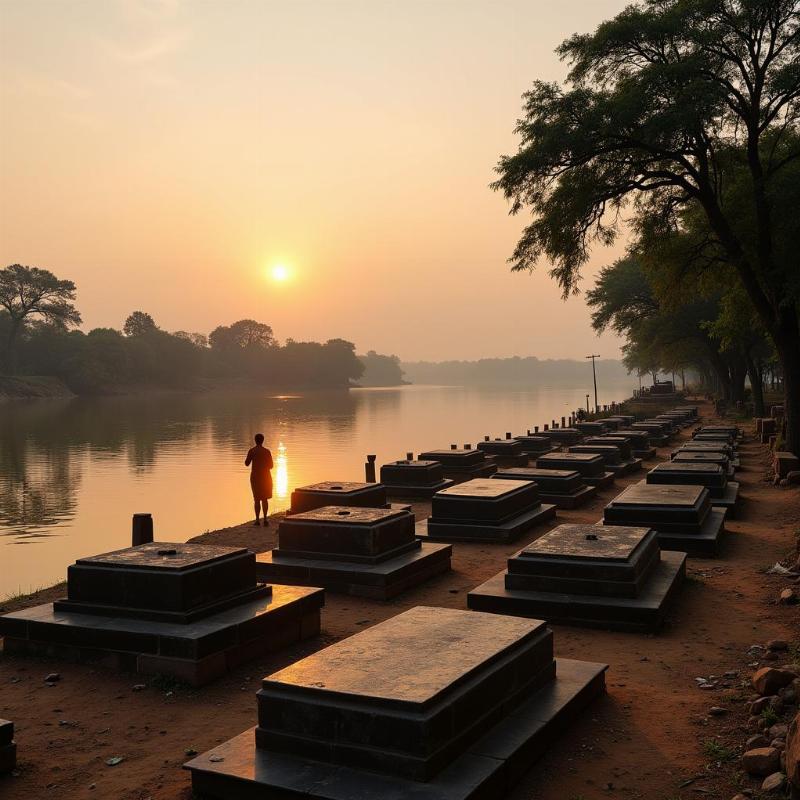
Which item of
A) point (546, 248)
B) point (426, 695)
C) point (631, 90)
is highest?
point (631, 90)

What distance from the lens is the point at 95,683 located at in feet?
25.2

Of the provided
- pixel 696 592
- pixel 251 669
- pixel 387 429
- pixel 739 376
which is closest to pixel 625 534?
pixel 696 592

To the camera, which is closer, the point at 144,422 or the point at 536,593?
the point at 536,593

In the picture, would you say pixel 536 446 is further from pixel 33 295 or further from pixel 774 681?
pixel 33 295

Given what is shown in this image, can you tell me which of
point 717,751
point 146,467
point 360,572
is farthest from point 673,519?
point 146,467

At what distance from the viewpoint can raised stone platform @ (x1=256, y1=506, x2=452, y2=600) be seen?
10.9m

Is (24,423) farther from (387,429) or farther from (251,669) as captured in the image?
(251,669)

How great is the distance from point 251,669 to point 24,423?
6355 centimetres

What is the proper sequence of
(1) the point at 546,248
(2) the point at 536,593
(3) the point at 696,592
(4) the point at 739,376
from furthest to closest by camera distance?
1. (4) the point at 739,376
2. (1) the point at 546,248
3. (3) the point at 696,592
4. (2) the point at 536,593

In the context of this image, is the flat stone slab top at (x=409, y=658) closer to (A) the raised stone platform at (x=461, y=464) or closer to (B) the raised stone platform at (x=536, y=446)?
(A) the raised stone platform at (x=461, y=464)

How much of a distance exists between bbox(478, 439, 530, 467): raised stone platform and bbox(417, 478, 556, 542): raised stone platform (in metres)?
10.6

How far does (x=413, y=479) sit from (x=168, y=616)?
12243 mm

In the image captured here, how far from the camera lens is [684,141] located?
2122 cm

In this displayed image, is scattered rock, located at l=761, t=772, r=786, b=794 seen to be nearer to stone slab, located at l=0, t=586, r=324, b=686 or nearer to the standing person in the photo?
stone slab, located at l=0, t=586, r=324, b=686
